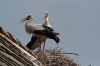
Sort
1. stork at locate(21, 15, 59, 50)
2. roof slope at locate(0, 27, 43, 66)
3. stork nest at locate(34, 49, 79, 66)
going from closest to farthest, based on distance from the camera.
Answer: roof slope at locate(0, 27, 43, 66), stork nest at locate(34, 49, 79, 66), stork at locate(21, 15, 59, 50)

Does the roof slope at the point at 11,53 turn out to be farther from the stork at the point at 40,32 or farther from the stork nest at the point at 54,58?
the stork at the point at 40,32

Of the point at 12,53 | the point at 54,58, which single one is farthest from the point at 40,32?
the point at 12,53

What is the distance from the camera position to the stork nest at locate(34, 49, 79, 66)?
8.65 m

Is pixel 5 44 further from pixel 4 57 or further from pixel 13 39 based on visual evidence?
pixel 13 39

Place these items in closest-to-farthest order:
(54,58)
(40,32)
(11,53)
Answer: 1. (11,53)
2. (54,58)
3. (40,32)

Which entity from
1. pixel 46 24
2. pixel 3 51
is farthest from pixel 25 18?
pixel 3 51

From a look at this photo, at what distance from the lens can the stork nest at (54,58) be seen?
865 centimetres

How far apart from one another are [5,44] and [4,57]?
324mm

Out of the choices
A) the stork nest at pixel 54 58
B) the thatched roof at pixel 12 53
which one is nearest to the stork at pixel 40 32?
the stork nest at pixel 54 58

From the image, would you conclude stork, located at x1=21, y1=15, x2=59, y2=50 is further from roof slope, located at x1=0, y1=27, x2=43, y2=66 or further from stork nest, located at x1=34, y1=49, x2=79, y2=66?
roof slope, located at x1=0, y1=27, x2=43, y2=66

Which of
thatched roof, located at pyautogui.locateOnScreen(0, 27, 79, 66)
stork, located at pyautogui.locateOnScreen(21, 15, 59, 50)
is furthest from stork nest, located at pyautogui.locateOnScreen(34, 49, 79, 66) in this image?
stork, located at pyautogui.locateOnScreen(21, 15, 59, 50)

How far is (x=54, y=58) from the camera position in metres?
8.96

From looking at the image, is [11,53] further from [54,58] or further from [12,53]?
[54,58]

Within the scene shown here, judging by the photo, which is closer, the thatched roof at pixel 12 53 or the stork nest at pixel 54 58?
the thatched roof at pixel 12 53
